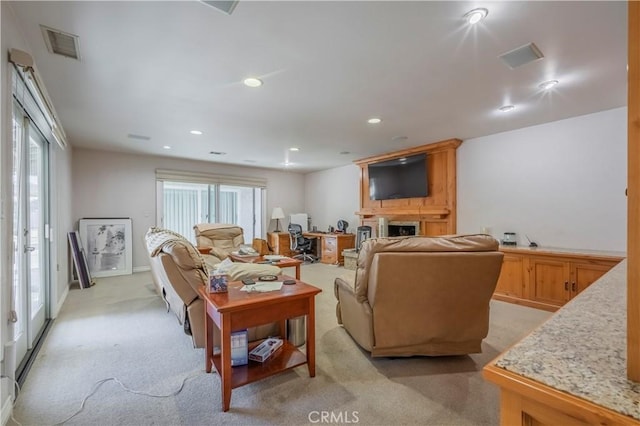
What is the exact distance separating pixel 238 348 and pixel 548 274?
3.60m

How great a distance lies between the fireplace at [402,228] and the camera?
17.4 feet

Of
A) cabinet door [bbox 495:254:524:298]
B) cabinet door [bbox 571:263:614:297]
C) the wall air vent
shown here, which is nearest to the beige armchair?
the wall air vent

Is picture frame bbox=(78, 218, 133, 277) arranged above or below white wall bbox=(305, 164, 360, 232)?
below

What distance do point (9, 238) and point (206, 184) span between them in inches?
197

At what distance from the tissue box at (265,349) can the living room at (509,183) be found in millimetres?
1409

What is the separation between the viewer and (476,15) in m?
1.73

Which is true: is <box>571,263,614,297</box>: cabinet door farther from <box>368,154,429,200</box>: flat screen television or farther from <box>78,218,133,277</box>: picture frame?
<box>78,218,133,277</box>: picture frame

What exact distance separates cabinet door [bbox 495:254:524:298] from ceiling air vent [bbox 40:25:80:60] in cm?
480

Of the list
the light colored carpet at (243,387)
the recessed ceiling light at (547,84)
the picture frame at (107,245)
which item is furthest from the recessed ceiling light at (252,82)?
the picture frame at (107,245)

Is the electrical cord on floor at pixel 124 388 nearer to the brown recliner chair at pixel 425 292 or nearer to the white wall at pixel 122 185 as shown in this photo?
the brown recliner chair at pixel 425 292

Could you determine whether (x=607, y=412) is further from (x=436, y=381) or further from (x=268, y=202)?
(x=268, y=202)

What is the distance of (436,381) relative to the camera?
6.59ft

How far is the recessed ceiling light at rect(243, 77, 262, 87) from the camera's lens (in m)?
2.55

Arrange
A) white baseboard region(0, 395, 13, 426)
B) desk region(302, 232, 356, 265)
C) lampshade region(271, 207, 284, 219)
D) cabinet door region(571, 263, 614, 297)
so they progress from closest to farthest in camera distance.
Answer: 1. white baseboard region(0, 395, 13, 426)
2. cabinet door region(571, 263, 614, 297)
3. desk region(302, 232, 356, 265)
4. lampshade region(271, 207, 284, 219)
